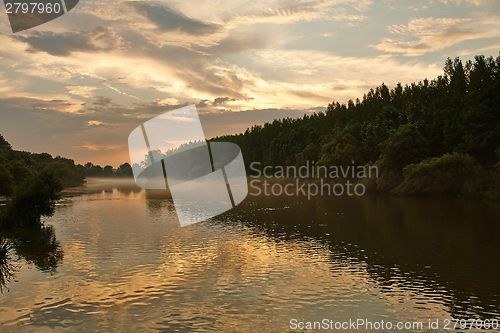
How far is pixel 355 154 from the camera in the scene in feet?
260

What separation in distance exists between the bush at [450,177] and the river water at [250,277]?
2357 cm

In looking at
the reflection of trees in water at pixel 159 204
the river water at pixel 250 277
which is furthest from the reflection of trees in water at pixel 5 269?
the reflection of trees in water at pixel 159 204

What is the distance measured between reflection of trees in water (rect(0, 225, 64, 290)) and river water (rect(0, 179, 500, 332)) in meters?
0.15

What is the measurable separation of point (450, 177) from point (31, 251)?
52.3 metres

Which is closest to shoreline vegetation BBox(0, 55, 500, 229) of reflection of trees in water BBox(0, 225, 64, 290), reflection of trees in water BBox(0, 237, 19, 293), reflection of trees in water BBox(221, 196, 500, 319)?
reflection of trees in water BBox(0, 225, 64, 290)

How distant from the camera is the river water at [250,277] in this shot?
12.4 m

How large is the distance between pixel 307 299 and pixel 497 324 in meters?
5.90

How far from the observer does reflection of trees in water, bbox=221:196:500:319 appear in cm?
1492

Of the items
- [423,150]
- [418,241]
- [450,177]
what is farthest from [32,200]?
[423,150]

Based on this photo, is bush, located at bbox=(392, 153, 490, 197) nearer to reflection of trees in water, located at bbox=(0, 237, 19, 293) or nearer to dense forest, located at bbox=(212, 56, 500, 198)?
dense forest, located at bbox=(212, 56, 500, 198)

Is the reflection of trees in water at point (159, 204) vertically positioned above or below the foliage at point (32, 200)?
below

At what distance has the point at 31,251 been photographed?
22766 millimetres

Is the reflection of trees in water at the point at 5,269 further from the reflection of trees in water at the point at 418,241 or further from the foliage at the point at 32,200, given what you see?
the reflection of trees in water at the point at 418,241

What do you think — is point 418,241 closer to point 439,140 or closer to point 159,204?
point 159,204
